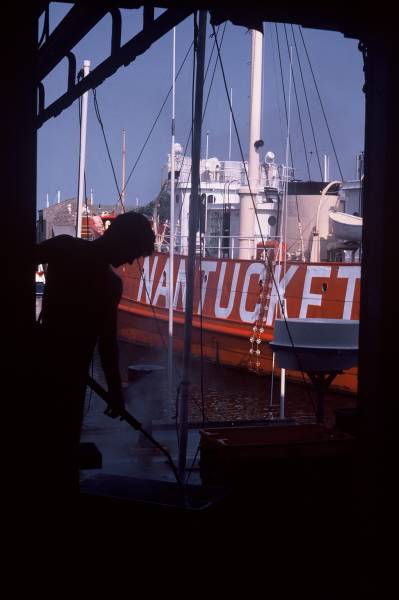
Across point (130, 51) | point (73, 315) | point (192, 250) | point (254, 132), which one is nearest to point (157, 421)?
point (192, 250)

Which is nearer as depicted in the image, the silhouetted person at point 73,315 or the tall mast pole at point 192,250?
the silhouetted person at point 73,315

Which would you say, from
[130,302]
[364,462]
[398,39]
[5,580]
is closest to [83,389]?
[5,580]

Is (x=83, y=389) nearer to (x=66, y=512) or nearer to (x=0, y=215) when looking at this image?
(x=66, y=512)

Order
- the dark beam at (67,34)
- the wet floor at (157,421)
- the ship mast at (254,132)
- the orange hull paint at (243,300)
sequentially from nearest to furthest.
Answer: the dark beam at (67,34) → the wet floor at (157,421) → the orange hull paint at (243,300) → the ship mast at (254,132)

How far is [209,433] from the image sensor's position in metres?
Answer: 4.28

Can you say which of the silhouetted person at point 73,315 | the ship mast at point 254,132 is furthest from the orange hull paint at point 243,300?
the silhouetted person at point 73,315

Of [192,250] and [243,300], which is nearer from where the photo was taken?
[192,250]

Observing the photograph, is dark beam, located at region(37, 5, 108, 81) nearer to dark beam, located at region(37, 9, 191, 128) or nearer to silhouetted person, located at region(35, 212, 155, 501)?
dark beam, located at region(37, 9, 191, 128)

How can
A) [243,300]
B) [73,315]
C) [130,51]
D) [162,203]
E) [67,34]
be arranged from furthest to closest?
[162,203] < [243,300] < [67,34] < [130,51] < [73,315]

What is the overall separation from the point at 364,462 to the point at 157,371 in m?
4.74

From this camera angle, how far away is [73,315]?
119 inches

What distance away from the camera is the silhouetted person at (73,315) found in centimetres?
288

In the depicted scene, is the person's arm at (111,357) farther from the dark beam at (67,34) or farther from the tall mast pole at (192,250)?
the tall mast pole at (192,250)

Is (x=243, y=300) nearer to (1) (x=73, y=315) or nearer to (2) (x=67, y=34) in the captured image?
(2) (x=67, y=34)
